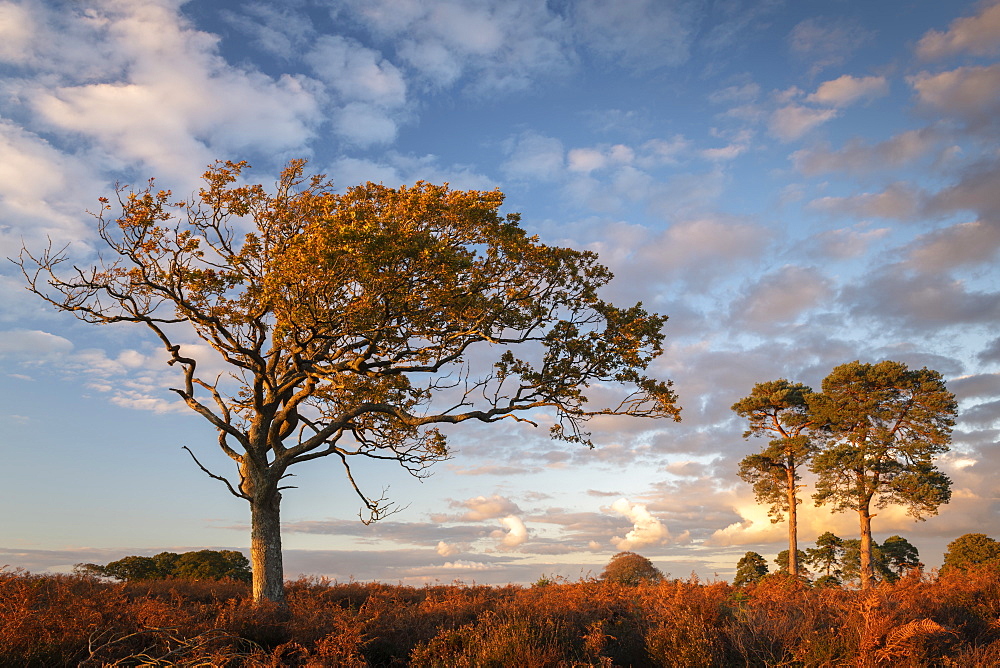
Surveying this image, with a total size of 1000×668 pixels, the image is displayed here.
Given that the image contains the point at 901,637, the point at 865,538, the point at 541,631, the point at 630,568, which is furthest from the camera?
the point at 865,538

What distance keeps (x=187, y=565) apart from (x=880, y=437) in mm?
35261

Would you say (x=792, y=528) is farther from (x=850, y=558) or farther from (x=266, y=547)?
(x=266, y=547)

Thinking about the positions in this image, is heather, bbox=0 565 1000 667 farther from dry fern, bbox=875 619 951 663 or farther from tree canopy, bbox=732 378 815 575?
tree canopy, bbox=732 378 815 575

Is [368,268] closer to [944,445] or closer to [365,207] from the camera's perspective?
[365,207]

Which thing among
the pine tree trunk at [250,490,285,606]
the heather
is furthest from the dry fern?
the pine tree trunk at [250,490,285,606]

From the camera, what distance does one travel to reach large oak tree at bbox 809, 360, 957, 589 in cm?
3553

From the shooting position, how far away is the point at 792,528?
35.6 metres

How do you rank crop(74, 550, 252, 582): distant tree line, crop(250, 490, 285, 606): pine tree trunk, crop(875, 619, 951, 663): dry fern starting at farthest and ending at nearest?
1. crop(74, 550, 252, 582): distant tree line
2. crop(250, 490, 285, 606): pine tree trunk
3. crop(875, 619, 951, 663): dry fern

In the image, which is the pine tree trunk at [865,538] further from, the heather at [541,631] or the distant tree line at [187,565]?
the distant tree line at [187,565]

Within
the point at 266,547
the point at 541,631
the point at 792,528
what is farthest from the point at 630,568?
the point at 541,631

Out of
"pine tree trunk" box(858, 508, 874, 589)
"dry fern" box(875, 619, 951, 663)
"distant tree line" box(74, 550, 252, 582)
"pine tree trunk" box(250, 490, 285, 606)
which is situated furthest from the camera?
"pine tree trunk" box(858, 508, 874, 589)

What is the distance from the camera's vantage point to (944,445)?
35.5 meters

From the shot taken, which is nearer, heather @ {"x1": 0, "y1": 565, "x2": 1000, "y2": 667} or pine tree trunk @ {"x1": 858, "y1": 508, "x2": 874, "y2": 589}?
heather @ {"x1": 0, "y1": 565, "x2": 1000, "y2": 667}

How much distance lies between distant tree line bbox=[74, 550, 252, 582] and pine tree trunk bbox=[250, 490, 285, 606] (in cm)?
1293
